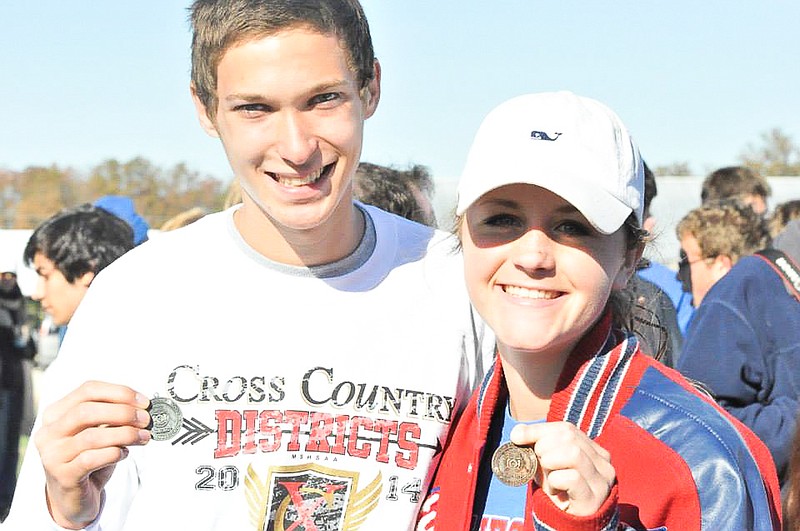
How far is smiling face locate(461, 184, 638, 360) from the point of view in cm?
215

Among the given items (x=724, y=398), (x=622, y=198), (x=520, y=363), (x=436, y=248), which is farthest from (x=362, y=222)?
(x=724, y=398)

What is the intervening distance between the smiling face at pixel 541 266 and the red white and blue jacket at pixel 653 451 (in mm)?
108

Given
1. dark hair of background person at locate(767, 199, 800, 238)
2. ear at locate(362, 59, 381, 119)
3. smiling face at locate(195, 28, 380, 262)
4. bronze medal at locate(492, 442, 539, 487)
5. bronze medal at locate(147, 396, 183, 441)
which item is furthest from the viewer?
dark hair of background person at locate(767, 199, 800, 238)

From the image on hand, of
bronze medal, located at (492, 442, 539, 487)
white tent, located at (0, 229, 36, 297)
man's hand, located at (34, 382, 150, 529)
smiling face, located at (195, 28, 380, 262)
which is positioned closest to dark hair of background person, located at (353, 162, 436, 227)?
smiling face, located at (195, 28, 380, 262)

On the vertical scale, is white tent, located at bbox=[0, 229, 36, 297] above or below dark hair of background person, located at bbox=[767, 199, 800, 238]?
above

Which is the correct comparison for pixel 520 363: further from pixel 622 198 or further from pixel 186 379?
pixel 186 379

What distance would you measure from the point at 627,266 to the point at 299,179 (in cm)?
80

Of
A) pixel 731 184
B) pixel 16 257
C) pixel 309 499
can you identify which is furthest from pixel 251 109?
pixel 16 257

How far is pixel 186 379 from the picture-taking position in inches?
99.7

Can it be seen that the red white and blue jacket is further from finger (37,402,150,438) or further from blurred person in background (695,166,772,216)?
blurred person in background (695,166,772,216)

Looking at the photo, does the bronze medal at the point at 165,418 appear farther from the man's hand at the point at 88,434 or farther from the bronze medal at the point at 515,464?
the bronze medal at the point at 515,464

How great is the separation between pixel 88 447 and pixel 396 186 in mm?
1944

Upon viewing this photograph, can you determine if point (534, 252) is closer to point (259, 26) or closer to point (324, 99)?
point (324, 99)

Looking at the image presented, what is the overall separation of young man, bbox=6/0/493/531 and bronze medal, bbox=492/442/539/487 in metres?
0.62
